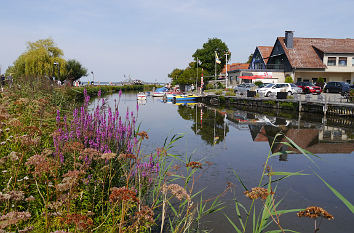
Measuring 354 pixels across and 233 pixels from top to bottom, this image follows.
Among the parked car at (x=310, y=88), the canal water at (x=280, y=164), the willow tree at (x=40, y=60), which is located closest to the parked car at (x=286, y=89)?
the parked car at (x=310, y=88)

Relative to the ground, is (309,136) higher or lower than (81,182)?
lower

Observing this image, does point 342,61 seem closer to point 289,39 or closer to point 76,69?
point 289,39

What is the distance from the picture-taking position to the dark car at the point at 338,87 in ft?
114

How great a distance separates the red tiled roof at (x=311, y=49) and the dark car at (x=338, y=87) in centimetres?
1058

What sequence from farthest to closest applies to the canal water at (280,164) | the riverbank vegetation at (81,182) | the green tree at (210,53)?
the green tree at (210,53) → the canal water at (280,164) → the riverbank vegetation at (81,182)

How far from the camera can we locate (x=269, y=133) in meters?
18.8

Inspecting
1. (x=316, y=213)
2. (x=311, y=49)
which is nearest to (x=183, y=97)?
(x=311, y=49)

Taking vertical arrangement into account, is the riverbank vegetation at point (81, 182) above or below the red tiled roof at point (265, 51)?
below

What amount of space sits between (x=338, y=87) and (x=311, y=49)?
57.7ft

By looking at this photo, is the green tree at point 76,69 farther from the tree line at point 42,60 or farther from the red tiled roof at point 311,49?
the red tiled roof at point 311,49

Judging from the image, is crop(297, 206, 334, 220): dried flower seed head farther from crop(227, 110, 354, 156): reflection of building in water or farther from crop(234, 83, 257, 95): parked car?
crop(234, 83, 257, 95): parked car

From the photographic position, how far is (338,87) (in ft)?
118

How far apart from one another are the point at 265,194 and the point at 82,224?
5.64ft

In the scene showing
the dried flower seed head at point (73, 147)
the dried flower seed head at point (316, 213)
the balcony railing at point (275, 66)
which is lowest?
the dried flower seed head at point (316, 213)
